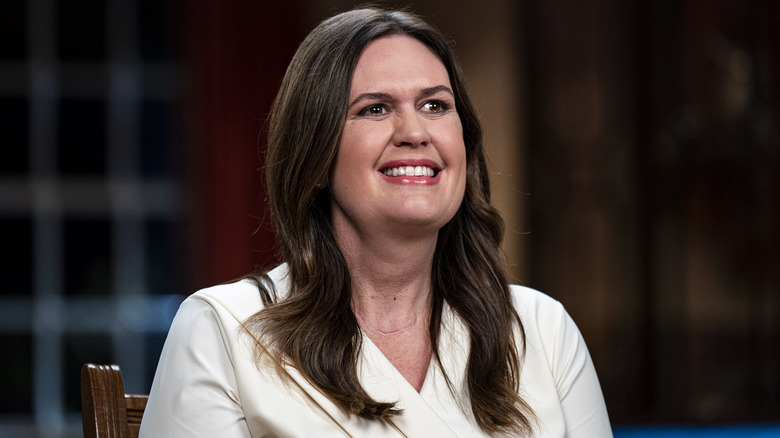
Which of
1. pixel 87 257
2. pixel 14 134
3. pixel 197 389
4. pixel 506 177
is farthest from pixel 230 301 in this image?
pixel 14 134

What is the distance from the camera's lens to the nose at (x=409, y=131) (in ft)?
5.46

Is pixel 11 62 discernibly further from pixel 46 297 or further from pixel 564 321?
pixel 564 321

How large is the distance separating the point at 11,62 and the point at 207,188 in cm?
111

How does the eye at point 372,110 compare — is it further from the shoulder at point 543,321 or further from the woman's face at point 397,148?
the shoulder at point 543,321

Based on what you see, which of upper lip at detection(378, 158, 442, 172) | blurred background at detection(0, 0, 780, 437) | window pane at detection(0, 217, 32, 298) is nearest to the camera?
upper lip at detection(378, 158, 442, 172)

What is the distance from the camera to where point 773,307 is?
4.78 m

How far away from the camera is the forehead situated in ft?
5.56

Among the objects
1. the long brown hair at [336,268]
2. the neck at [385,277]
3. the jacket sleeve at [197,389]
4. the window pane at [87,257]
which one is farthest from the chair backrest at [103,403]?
the window pane at [87,257]

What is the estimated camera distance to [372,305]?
1776 mm

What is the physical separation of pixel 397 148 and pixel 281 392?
1.36ft

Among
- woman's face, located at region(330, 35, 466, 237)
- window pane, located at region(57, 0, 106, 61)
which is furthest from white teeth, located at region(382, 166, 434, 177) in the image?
window pane, located at region(57, 0, 106, 61)

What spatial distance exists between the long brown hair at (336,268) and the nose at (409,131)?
0.09 m

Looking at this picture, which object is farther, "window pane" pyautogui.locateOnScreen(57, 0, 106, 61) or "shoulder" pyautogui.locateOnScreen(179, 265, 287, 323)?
"window pane" pyautogui.locateOnScreen(57, 0, 106, 61)

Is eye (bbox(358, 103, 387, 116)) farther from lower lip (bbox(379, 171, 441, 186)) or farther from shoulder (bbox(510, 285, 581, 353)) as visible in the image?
shoulder (bbox(510, 285, 581, 353))
